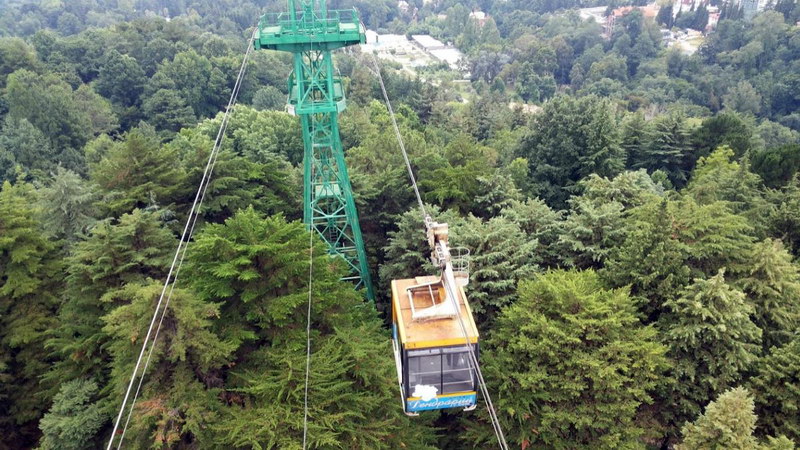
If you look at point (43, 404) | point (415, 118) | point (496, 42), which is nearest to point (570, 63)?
point (496, 42)

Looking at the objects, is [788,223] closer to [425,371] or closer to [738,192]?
[738,192]

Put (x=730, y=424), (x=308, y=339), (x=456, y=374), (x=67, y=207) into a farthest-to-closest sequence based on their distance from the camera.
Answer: (x=67, y=207), (x=308, y=339), (x=730, y=424), (x=456, y=374)

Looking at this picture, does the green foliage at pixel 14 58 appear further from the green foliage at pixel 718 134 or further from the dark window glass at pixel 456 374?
the green foliage at pixel 718 134

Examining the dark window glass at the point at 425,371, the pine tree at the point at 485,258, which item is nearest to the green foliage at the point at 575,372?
the pine tree at the point at 485,258

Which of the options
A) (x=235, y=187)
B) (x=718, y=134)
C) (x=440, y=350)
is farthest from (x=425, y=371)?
(x=718, y=134)

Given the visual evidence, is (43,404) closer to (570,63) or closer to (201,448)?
→ (201,448)

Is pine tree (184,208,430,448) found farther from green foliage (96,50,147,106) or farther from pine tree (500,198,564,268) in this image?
green foliage (96,50,147,106)
